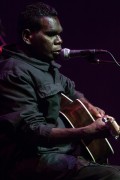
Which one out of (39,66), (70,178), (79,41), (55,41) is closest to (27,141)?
(70,178)

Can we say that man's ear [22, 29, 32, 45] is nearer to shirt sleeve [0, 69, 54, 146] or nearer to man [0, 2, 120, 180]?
man [0, 2, 120, 180]

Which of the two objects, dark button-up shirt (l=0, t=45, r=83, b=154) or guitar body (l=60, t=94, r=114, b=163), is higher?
dark button-up shirt (l=0, t=45, r=83, b=154)

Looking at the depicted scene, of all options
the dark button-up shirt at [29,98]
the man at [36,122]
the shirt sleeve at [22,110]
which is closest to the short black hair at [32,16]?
the man at [36,122]

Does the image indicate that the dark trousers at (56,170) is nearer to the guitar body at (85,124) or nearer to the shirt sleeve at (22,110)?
the shirt sleeve at (22,110)

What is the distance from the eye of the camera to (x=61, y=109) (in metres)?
3.04

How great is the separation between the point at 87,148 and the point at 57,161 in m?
0.36

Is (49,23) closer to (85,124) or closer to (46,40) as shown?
(46,40)

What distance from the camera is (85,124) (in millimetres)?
2908

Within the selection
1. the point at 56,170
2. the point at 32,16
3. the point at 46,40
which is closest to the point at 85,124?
the point at 56,170

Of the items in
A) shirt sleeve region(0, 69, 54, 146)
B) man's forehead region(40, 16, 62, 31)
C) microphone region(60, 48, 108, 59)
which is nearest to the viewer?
shirt sleeve region(0, 69, 54, 146)

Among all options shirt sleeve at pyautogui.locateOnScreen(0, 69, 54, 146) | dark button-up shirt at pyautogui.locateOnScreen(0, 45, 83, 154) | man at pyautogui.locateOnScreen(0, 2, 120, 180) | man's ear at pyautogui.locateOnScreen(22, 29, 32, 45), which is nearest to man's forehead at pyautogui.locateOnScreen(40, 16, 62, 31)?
man at pyautogui.locateOnScreen(0, 2, 120, 180)

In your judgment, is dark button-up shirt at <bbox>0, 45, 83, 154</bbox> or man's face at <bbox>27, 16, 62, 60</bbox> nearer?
dark button-up shirt at <bbox>0, 45, 83, 154</bbox>

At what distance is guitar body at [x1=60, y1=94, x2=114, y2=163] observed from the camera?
292cm

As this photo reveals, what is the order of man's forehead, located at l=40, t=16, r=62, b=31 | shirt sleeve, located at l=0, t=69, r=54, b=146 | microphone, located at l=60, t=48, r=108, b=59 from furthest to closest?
man's forehead, located at l=40, t=16, r=62, b=31 → microphone, located at l=60, t=48, r=108, b=59 → shirt sleeve, located at l=0, t=69, r=54, b=146
